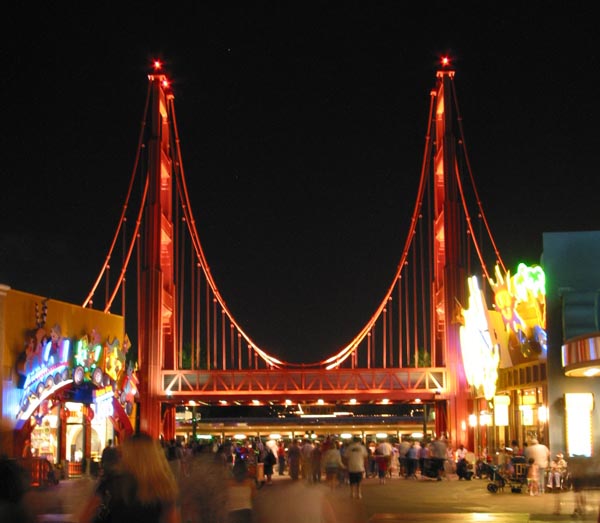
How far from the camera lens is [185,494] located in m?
8.60

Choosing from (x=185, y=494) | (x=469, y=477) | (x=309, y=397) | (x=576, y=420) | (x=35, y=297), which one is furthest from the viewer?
(x=309, y=397)

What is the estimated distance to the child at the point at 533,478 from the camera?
24.7 m

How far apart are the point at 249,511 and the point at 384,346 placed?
48.5 meters

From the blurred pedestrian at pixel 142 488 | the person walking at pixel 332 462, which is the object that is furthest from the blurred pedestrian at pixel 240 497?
the person walking at pixel 332 462

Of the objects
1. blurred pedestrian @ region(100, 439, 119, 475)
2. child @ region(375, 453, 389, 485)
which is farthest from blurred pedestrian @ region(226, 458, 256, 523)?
child @ region(375, 453, 389, 485)

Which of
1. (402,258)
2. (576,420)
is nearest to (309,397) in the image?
(402,258)

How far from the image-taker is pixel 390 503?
76.9 ft

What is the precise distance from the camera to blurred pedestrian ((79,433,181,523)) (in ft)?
22.0

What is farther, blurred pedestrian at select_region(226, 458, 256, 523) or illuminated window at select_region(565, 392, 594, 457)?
illuminated window at select_region(565, 392, 594, 457)

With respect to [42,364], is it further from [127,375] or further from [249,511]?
[249,511]

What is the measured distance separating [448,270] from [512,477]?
2109cm

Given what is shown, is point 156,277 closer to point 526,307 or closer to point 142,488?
point 526,307

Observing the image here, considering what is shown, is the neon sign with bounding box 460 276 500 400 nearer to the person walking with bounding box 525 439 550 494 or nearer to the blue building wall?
the blue building wall

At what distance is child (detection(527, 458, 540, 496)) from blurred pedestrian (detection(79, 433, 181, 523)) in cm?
1864
